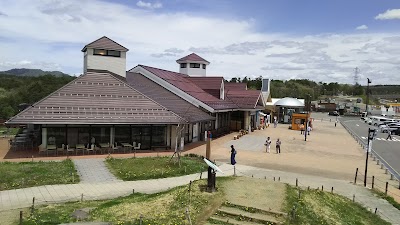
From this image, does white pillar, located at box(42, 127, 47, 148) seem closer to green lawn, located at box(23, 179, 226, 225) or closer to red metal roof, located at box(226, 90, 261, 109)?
green lawn, located at box(23, 179, 226, 225)

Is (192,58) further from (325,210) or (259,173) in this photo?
(325,210)

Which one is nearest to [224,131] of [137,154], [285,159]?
[285,159]

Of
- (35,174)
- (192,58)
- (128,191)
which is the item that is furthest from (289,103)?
(35,174)

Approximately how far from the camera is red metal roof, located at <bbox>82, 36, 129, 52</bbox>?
27.6m

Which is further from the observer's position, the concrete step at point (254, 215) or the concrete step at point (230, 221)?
the concrete step at point (254, 215)

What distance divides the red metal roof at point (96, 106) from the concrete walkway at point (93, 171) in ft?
9.68

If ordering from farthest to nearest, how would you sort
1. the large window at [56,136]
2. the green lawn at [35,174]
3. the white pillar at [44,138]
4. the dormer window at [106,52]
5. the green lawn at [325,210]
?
the dormer window at [106,52] < the large window at [56,136] < the white pillar at [44,138] < the green lawn at [35,174] < the green lawn at [325,210]

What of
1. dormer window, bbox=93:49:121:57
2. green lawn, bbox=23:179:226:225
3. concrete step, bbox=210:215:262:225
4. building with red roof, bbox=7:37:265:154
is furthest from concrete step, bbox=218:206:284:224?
dormer window, bbox=93:49:121:57

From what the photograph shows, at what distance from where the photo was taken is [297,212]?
1216cm

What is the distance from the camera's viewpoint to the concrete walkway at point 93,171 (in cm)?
1686

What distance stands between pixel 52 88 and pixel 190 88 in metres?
24.2

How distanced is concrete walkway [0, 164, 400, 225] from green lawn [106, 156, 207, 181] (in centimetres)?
65

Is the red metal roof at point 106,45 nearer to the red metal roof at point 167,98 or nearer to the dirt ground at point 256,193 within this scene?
the red metal roof at point 167,98

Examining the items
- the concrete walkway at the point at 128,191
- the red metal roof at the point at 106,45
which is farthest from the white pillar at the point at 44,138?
the red metal roof at the point at 106,45
